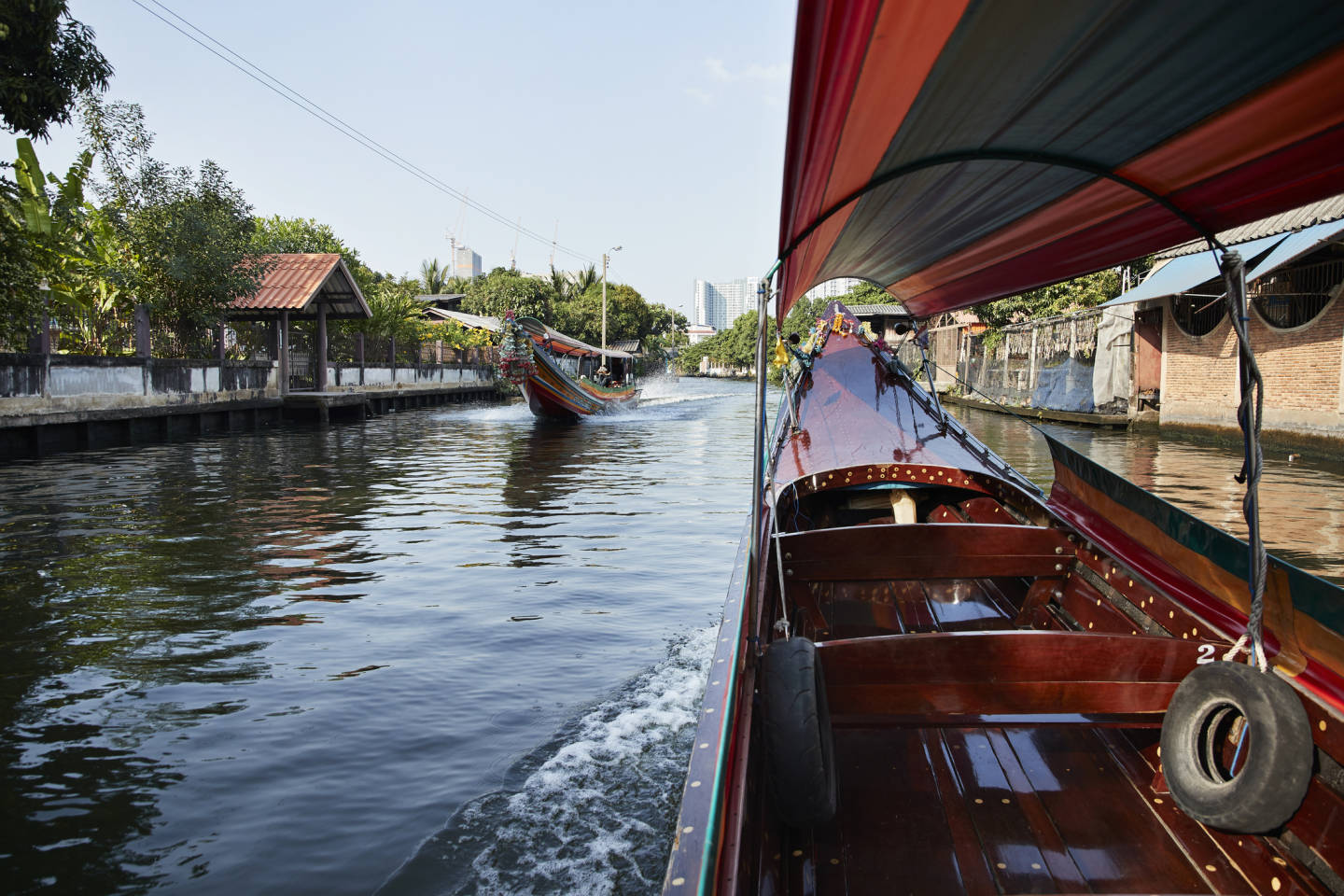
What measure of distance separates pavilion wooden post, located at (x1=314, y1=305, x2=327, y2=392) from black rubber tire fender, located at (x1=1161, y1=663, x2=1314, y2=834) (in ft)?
76.3

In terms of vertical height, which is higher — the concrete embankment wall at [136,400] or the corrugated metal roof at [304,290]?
the corrugated metal roof at [304,290]

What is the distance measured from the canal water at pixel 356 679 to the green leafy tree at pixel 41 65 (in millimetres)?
4841

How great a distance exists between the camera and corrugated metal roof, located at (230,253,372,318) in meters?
19.8

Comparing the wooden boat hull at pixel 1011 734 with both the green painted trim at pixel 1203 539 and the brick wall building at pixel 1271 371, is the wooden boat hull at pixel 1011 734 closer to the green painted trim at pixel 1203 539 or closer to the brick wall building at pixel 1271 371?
the green painted trim at pixel 1203 539

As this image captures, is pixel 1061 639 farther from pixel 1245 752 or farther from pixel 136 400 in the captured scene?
pixel 136 400

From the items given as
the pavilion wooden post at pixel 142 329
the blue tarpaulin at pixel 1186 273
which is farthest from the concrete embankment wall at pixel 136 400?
the blue tarpaulin at pixel 1186 273

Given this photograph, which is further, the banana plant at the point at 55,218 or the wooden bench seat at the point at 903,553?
the banana plant at the point at 55,218

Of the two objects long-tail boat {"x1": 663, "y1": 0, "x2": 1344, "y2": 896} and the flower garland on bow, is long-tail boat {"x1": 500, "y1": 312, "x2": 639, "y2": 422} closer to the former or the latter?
the flower garland on bow

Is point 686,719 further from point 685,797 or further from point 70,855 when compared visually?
point 70,855

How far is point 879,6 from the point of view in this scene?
1.96 meters

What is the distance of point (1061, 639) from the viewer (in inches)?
98.5

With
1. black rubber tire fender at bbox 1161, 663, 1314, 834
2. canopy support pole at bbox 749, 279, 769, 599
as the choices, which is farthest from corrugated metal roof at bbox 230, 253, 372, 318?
black rubber tire fender at bbox 1161, 663, 1314, 834

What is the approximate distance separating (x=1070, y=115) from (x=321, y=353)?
22885mm

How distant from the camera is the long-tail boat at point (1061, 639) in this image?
207 cm
